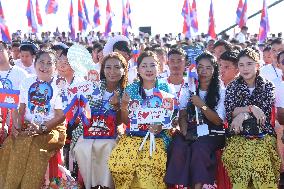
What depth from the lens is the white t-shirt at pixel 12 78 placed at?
21.0 ft

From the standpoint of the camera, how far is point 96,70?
5848mm

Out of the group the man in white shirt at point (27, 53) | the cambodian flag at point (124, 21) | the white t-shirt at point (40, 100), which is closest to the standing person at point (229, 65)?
the white t-shirt at point (40, 100)

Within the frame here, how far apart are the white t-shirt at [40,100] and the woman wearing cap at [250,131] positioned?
6.08 feet

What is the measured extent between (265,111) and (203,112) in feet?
1.98

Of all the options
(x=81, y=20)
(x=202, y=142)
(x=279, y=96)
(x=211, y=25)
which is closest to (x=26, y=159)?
(x=202, y=142)

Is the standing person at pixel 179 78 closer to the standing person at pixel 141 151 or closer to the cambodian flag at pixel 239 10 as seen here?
the standing person at pixel 141 151

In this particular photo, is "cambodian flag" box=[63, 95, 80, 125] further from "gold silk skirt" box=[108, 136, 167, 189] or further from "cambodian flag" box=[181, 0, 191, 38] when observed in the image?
"cambodian flag" box=[181, 0, 191, 38]

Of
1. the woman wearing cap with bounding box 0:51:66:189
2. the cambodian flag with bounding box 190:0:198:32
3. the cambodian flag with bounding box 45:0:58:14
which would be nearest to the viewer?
the woman wearing cap with bounding box 0:51:66:189

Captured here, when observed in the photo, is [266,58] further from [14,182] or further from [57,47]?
[14,182]

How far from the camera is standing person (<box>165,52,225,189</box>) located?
5125mm

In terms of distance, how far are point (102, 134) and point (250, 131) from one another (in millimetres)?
1583

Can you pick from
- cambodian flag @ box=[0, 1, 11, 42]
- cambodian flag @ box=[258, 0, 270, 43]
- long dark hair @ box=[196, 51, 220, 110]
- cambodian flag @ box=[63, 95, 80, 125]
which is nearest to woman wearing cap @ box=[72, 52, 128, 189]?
cambodian flag @ box=[63, 95, 80, 125]

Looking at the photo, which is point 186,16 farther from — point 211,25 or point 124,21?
point 124,21

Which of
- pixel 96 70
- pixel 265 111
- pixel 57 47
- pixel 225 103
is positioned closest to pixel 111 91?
pixel 96 70
